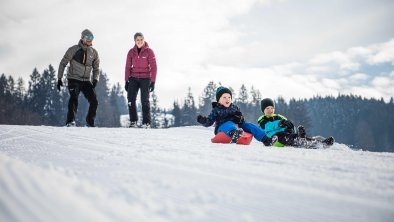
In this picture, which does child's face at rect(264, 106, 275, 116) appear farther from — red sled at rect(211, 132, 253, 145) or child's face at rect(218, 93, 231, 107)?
red sled at rect(211, 132, 253, 145)

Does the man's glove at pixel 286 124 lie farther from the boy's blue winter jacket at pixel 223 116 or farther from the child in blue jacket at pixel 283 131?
the boy's blue winter jacket at pixel 223 116

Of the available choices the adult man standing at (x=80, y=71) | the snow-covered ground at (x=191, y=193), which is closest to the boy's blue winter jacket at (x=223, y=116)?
the snow-covered ground at (x=191, y=193)

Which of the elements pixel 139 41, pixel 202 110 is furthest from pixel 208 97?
pixel 139 41

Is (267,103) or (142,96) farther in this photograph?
(142,96)

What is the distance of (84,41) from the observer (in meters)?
5.74

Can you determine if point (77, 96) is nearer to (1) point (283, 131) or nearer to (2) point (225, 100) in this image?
(2) point (225, 100)

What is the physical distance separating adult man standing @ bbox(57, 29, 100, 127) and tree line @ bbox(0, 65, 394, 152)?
4502 centimetres

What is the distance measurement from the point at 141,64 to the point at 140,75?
0.26 meters

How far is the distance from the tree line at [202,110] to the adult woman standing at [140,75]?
1782 inches

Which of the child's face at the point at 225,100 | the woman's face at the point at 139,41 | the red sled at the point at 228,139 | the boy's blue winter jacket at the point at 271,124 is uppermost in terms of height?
the woman's face at the point at 139,41

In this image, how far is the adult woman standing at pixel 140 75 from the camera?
20.1ft

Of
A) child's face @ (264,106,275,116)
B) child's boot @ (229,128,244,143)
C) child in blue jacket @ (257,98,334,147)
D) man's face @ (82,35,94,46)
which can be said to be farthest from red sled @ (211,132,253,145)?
man's face @ (82,35,94,46)

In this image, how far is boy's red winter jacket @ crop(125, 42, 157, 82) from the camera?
6.15 m

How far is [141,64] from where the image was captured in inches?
242
